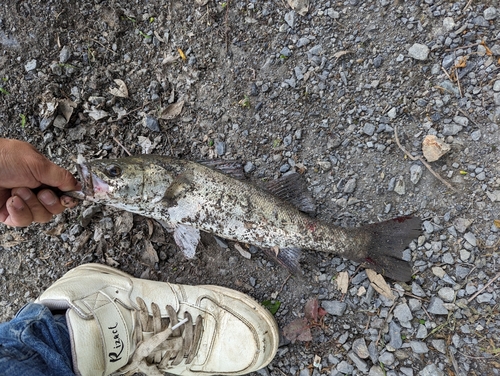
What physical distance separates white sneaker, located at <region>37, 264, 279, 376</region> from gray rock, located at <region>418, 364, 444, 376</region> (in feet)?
4.71

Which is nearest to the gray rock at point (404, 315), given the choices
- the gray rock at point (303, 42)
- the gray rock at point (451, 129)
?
the gray rock at point (451, 129)

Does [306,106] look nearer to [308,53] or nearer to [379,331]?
[308,53]

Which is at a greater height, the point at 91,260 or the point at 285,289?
the point at 91,260

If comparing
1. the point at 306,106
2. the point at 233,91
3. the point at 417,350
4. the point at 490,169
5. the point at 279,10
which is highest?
the point at 279,10

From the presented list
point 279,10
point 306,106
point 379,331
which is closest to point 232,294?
point 379,331

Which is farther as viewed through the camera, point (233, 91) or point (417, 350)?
point (233, 91)

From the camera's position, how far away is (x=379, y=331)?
12.2 ft

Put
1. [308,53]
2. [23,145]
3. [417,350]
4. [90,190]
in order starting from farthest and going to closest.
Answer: [308,53]
[417,350]
[90,190]
[23,145]

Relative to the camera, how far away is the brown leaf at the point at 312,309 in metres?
3.83

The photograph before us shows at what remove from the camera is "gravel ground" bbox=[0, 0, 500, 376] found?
3.54 m

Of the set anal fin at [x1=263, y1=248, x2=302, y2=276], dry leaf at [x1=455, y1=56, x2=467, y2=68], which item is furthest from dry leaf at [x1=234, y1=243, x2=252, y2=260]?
dry leaf at [x1=455, y1=56, x2=467, y2=68]

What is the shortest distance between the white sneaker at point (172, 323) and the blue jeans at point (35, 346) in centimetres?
29

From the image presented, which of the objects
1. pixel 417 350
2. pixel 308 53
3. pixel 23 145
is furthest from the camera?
pixel 308 53

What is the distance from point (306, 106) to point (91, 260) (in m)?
2.91
